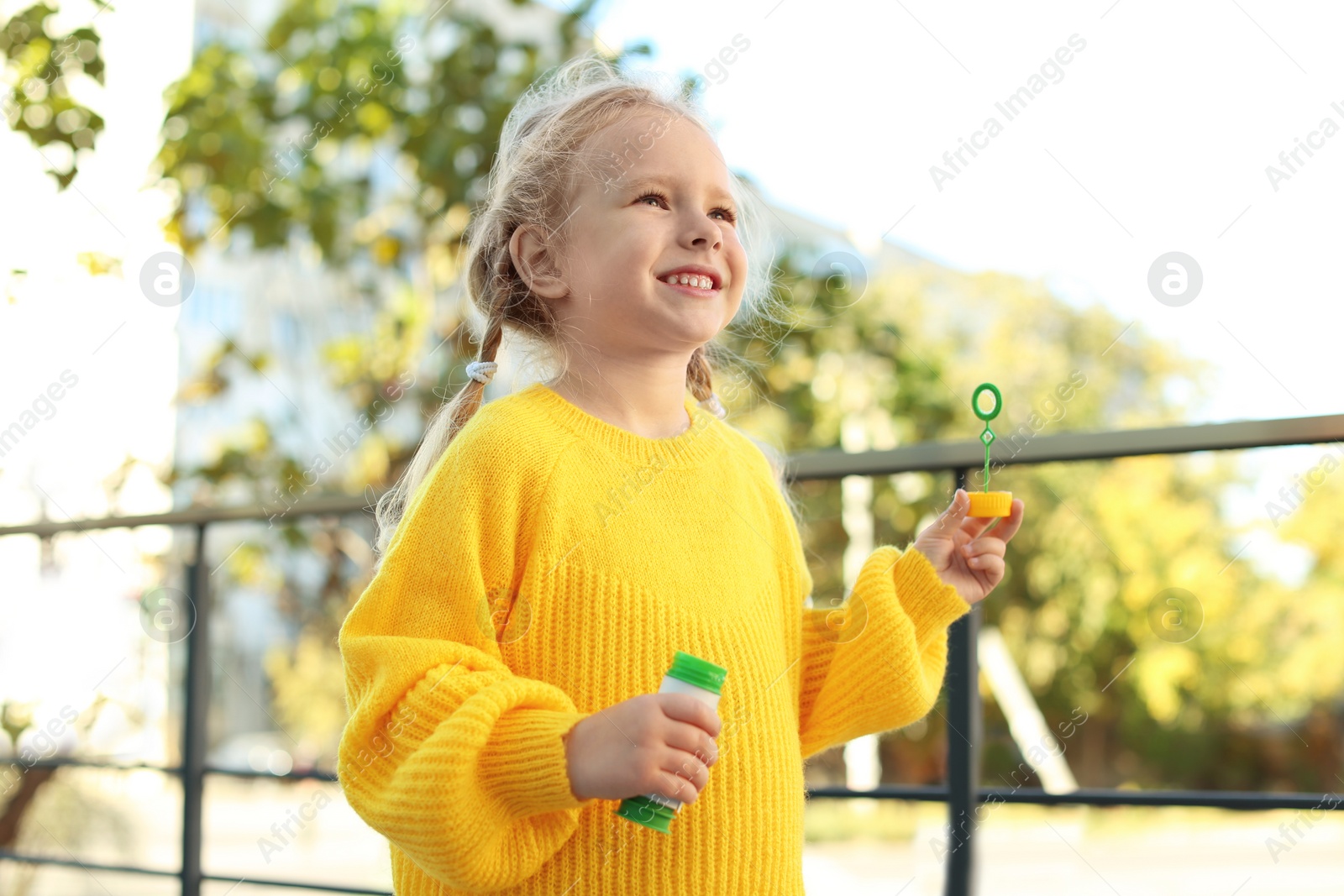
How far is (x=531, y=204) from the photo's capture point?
1.18 meters

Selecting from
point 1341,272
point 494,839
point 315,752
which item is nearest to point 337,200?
point 494,839

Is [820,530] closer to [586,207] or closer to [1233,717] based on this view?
[1233,717]

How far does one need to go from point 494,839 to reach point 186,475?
3.33 meters

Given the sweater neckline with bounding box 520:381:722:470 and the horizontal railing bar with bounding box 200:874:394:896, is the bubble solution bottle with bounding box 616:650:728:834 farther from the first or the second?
the horizontal railing bar with bounding box 200:874:394:896

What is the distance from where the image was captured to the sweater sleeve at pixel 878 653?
1.13 meters

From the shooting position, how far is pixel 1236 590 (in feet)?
35.0

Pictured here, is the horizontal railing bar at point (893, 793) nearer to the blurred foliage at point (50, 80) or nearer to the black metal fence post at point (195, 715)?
the black metal fence post at point (195, 715)

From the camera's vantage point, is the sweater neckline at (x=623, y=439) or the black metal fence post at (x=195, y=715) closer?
the sweater neckline at (x=623, y=439)

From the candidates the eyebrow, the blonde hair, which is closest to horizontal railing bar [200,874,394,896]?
the blonde hair

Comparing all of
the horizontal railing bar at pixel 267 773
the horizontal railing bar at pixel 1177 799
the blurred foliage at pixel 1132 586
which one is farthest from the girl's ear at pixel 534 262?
the blurred foliage at pixel 1132 586

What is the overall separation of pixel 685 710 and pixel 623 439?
334mm

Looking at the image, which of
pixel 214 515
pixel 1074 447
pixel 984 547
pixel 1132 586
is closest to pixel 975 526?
pixel 984 547

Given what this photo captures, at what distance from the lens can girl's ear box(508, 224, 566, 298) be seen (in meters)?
1.15

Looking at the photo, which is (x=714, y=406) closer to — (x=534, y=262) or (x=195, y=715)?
(x=534, y=262)
